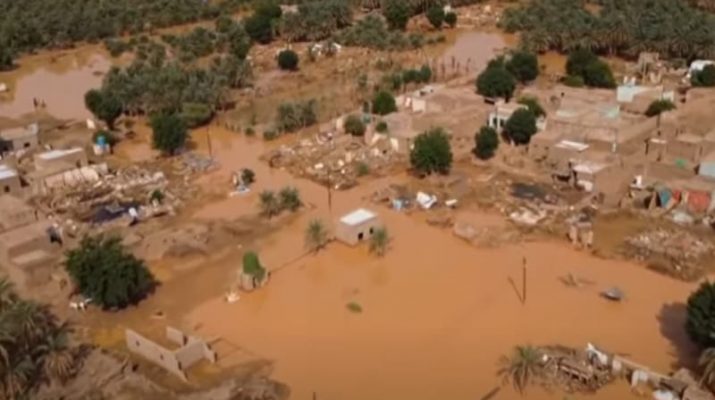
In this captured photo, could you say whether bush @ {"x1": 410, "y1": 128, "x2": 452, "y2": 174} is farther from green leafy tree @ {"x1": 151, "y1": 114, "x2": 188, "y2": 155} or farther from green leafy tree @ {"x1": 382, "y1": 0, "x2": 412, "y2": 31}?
green leafy tree @ {"x1": 382, "y1": 0, "x2": 412, "y2": 31}

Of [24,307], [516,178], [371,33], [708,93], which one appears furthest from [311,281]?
[371,33]

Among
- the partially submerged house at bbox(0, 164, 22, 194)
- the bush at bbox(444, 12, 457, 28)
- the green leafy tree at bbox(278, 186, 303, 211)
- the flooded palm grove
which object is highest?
the bush at bbox(444, 12, 457, 28)

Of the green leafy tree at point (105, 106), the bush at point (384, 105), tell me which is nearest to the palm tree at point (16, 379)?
the green leafy tree at point (105, 106)

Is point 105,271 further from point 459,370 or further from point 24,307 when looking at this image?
point 459,370

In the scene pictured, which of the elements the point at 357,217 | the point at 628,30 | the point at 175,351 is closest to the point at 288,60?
the point at 628,30

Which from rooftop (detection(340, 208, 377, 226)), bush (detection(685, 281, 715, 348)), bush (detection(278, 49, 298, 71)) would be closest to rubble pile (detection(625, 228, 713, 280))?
bush (detection(685, 281, 715, 348))

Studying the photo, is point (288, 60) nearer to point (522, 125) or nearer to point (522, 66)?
point (522, 66)
